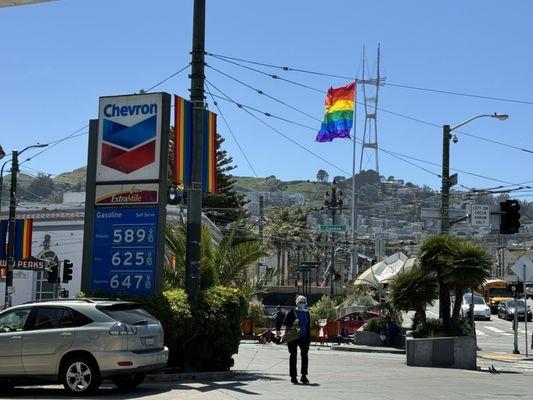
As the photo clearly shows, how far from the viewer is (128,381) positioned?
43.0ft

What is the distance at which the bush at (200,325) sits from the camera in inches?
579

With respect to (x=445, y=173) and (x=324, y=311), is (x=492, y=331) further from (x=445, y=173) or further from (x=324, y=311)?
(x=445, y=173)

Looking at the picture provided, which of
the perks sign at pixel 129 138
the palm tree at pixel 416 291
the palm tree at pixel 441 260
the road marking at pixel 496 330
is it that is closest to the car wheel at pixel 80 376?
the perks sign at pixel 129 138

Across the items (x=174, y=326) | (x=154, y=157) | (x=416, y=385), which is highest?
(x=154, y=157)

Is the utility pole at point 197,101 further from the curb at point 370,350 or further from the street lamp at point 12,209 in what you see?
the street lamp at point 12,209

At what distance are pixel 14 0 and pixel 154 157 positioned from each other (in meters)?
4.25

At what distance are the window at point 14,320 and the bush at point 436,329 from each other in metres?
13.1

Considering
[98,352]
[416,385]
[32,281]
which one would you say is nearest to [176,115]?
[98,352]

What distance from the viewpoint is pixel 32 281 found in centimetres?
5134

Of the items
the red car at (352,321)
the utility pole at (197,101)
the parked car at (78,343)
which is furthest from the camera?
the red car at (352,321)

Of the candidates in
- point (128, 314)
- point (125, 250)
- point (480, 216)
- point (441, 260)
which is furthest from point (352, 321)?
point (128, 314)

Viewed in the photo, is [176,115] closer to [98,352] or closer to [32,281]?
[98,352]

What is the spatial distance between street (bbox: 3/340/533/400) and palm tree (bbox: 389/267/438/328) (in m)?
4.78

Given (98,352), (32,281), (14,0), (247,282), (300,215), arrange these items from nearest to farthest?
(98,352) < (14,0) < (247,282) < (32,281) < (300,215)
